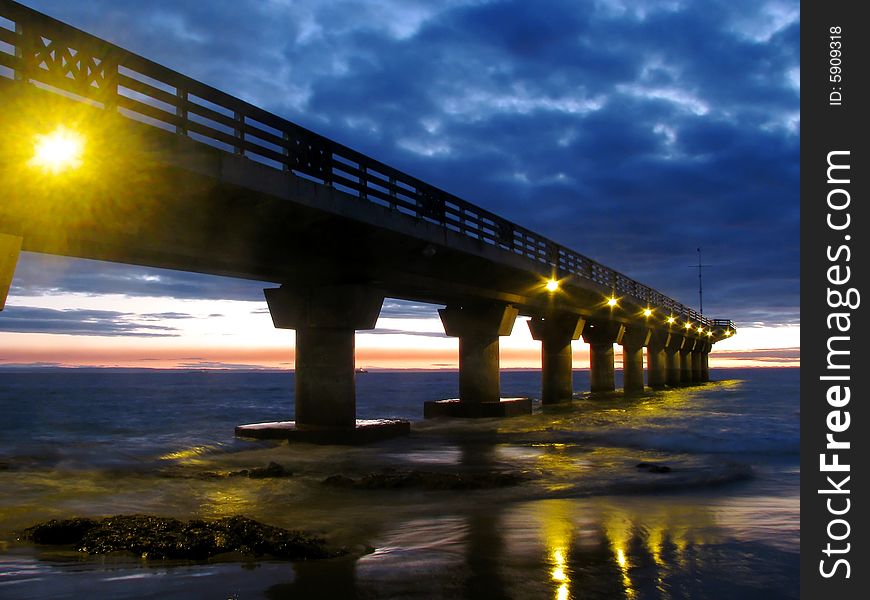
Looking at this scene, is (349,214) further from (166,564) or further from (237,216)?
(166,564)

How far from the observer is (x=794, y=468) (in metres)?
14.8

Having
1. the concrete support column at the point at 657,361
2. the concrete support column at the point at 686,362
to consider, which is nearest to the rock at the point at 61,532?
the concrete support column at the point at 657,361

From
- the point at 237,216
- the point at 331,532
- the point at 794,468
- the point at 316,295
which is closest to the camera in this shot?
the point at 331,532

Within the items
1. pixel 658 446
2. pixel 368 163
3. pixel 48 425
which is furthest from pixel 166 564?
pixel 48 425

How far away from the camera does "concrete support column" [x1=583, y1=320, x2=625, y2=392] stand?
156ft

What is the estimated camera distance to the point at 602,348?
4881 cm

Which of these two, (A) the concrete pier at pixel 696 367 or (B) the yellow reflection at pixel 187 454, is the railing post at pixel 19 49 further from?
(A) the concrete pier at pixel 696 367

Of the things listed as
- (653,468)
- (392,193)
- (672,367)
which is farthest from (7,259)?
(672,367)

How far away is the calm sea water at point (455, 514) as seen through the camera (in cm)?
575

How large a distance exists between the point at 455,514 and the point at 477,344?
19723 millimetres

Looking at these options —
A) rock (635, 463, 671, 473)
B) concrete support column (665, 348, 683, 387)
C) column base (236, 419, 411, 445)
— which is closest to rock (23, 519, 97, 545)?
rock (635, 463, 671, 473)

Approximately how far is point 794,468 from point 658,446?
15.2 ft

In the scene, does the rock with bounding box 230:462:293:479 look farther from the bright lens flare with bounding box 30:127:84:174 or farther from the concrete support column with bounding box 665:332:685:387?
the concrete support column with bounding box 665:332:685:387

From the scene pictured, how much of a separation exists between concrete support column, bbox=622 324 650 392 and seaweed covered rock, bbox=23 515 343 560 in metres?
48.7
